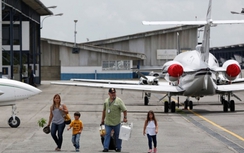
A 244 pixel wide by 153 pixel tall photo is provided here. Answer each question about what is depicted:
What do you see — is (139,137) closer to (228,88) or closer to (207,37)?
(207,37)

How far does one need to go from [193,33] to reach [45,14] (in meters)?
30.2

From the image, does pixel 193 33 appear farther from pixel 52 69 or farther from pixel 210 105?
pixel 210 105

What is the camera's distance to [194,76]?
28438mm

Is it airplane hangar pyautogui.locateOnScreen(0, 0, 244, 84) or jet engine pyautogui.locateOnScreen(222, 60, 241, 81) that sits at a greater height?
airplane hangar pyautogui.locateOnScreen(0, 0, 244, 84)

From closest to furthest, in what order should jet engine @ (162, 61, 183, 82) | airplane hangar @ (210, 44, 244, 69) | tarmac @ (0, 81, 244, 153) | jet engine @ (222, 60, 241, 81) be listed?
tarmac @ (0, 81, 244, 153), jet engine @ (222, 60, 241, 81), jet engine @ (162, 61, 183, 82), airplane hangar @ (210, 44, 244, 69)

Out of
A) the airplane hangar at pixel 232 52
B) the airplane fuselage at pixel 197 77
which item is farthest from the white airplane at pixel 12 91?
the airplane hangar at pixel 232 52

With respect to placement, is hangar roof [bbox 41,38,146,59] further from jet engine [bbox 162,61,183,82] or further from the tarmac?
the tarmac

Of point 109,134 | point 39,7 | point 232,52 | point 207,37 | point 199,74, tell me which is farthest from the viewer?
point 232,52

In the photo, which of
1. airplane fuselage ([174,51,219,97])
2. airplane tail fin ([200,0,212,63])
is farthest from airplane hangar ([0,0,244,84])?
airplane tail fin ([200,0,212,63])

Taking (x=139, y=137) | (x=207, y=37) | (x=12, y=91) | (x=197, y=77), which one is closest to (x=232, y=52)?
(x=207, y=37)

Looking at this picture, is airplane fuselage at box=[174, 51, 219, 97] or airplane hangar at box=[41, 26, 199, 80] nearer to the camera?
airplane fuselage at box=[174, 51, 219, 97]

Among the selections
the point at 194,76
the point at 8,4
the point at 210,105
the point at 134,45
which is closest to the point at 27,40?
the point at 8,4

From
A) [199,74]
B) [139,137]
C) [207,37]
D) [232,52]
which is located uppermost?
[232,52]

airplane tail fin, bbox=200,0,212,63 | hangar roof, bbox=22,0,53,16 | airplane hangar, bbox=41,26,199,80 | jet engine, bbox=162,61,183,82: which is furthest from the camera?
airplane hangar, bbox=41,26,199,80
